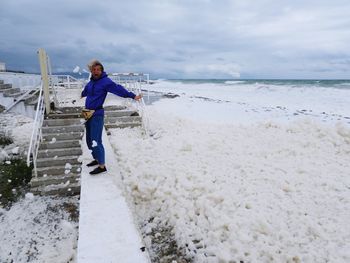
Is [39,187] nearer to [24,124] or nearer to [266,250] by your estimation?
[266,250]

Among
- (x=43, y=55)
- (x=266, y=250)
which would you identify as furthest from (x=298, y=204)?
(x=43, y=55)

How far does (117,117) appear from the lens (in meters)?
9.51

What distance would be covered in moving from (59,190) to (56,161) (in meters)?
0.85

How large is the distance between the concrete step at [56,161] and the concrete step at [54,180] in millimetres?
408

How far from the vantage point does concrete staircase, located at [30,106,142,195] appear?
20.1 feet

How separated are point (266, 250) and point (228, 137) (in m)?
5.13

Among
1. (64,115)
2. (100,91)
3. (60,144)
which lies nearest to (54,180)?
(60,144)

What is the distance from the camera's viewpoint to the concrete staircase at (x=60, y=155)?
20.1 feet

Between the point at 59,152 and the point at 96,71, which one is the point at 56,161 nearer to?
the point at 59,152

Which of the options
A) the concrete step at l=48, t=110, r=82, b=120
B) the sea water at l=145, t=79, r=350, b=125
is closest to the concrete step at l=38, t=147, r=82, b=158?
the concrete step at l=48, t=110, r=82, b=120

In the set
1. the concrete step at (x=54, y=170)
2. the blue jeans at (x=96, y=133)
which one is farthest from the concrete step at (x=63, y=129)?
the blue jeans at (x=96, y=133)

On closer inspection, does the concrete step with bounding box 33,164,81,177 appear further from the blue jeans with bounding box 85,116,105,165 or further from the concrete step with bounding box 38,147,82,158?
the blue jeans with bounding box 85,116,105,165

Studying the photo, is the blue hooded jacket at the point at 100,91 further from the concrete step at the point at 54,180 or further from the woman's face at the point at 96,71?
the concrete step at the point at 54,180

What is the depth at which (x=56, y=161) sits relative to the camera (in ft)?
21.9
